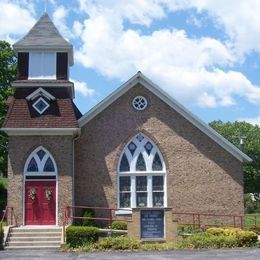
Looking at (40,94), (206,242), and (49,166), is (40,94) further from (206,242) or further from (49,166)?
(206,242)

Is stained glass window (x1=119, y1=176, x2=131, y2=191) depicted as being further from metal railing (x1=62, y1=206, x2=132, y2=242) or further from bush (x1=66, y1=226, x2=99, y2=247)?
bush (x1=66, y1=226, x2=99, y2=247)

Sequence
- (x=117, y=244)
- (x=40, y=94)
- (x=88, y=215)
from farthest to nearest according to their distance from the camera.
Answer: (x=40, y=94) → (x=88, y=215) → (x=117, y=244)

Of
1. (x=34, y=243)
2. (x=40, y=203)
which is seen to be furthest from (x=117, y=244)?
(x=40, y=203)

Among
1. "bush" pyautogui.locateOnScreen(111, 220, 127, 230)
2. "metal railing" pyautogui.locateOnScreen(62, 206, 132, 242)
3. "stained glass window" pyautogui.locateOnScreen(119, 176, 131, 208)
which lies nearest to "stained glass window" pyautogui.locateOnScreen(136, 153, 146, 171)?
"stained glass window" pyautogui.locateOnScreen(119, 176, 131, 208)

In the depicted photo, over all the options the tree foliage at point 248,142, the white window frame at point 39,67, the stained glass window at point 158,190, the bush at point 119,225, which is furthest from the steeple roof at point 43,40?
the tree foliage at point 248,142

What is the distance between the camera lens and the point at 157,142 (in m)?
29.0

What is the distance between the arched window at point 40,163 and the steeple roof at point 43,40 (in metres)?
5.42

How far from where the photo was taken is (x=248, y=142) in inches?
2987

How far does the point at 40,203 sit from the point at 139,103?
741cm

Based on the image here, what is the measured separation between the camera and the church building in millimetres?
28328

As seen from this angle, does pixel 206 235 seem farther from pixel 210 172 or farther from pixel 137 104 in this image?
pixel 137 104

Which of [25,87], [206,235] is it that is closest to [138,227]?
[206,235]

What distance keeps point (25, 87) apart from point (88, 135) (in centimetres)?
411

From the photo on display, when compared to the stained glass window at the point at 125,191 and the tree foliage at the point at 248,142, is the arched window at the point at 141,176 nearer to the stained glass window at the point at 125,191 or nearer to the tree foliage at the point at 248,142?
the stained glass window at the point at 125,191
